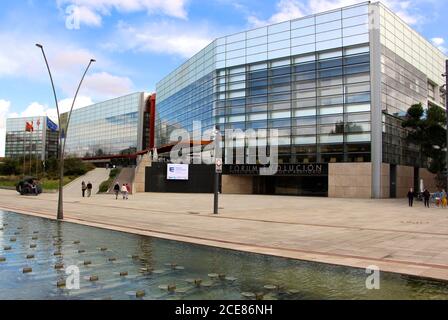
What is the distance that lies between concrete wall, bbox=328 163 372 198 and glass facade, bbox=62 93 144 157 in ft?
231

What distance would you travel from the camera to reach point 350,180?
4866cm

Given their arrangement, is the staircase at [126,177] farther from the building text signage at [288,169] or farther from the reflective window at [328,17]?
the reflective window at [328,17]

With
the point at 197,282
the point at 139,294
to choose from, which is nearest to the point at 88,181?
the point at 197,282

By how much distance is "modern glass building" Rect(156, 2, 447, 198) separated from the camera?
48.7m

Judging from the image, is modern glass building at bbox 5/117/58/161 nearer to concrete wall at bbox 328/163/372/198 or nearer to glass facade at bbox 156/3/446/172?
glass facade at bbox 156/3/446/172

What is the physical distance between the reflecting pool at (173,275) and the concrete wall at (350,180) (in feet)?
129

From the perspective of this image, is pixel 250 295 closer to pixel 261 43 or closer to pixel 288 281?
pixel 288 281

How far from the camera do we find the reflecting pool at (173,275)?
23.0 ft

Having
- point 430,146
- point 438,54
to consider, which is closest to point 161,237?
point 430,146

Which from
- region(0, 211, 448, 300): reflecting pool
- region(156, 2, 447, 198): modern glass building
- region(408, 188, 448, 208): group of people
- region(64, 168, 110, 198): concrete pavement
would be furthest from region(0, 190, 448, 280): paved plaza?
region(156, 2, 447, 198): modern glass building

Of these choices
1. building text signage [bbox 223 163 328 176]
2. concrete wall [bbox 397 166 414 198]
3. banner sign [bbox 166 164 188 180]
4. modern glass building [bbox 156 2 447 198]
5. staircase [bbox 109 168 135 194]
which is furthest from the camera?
banner sign [bbox 166 164 188 180]

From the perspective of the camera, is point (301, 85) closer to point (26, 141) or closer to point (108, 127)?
point (108, 127)

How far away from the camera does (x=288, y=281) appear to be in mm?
8055
